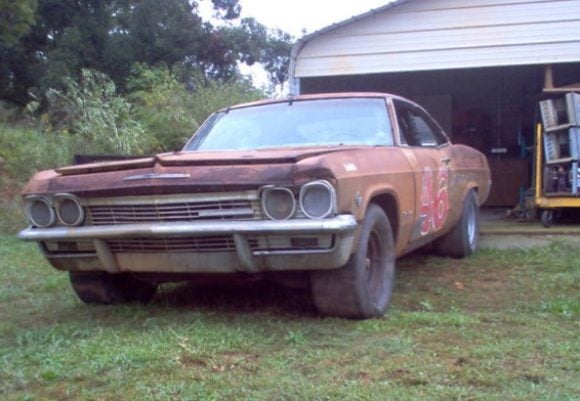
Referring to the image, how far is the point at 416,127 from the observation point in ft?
22.1

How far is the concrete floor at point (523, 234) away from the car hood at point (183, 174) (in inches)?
162

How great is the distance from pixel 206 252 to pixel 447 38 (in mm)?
7037

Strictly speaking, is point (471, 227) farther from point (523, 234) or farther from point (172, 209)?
point (172, 209)

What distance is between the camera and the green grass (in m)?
3.62

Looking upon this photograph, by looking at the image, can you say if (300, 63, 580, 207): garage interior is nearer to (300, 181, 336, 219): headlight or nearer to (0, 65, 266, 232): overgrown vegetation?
(0, 65, 266, 232): overgrown vegetation

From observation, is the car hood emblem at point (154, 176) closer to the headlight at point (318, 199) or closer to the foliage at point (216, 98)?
the headlight at point (318, 199)

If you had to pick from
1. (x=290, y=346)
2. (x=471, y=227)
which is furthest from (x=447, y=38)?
(x=290, y=346)

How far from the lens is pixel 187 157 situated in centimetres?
503

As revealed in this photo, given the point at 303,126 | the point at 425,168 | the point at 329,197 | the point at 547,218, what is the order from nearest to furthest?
the point at 329,197, the point at 303,126, the point at 425,168, the point at 547,218

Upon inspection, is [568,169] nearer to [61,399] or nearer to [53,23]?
[61,399]

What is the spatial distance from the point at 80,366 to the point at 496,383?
1.98 metres

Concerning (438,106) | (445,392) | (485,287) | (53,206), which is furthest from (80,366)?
(438,106)

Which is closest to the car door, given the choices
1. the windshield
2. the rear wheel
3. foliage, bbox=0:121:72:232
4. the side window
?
the side window

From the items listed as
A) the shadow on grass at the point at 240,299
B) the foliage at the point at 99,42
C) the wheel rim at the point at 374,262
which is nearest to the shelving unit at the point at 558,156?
the shadow on grass at the point at 240,299
